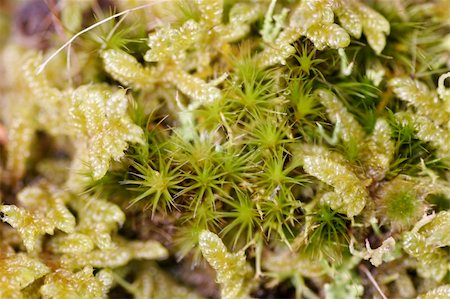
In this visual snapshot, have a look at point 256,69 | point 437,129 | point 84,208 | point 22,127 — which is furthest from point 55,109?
point 437,129

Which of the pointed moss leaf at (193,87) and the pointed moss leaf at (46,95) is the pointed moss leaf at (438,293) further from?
the pointed moss leaf at (46,95)

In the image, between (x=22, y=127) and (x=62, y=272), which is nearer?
(x=62, y=272)

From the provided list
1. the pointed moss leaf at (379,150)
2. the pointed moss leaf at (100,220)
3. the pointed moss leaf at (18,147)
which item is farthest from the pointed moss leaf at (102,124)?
the pointed moss leaf at (379,150)

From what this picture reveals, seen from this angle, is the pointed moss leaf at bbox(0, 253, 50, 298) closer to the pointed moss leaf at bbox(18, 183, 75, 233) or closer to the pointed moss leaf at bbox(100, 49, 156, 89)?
the pointed moss leaf at bbox(18, 183, 75, 233)

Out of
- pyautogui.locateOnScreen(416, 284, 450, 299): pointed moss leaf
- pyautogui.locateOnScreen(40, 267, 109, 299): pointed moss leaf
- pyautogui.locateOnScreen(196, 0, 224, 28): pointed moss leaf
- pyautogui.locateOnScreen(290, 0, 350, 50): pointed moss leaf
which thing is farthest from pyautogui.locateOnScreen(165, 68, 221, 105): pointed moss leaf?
pyautogui.locateOnScreen(416, 284, 450, 299): pointed moss leaf

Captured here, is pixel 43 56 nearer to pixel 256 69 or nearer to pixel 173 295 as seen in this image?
pixel 256 69

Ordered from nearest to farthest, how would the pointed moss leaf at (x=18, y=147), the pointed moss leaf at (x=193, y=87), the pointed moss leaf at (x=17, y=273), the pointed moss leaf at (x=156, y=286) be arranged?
the pointed moss leaf at (x=17, y=273) → the pointed moss leaf at (x=193, y=87) → the pointed moss leaf at (x=156, y=286) → the pointed moss leaf at (x=18, y=147)

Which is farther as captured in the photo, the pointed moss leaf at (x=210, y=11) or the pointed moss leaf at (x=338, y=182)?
the pointed moss leaf at (x=210, y=11)

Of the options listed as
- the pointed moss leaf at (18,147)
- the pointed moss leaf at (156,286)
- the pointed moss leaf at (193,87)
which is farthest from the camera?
the pointed moss leaf at (18,147)
